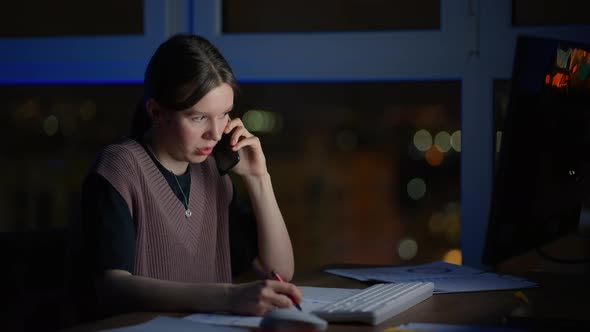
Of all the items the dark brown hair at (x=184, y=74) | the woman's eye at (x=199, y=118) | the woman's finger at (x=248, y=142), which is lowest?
the woman's finger at (x=248, y=142)

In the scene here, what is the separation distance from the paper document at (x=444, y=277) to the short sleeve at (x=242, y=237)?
20 centimetres

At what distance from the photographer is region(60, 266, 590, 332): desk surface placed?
125cm

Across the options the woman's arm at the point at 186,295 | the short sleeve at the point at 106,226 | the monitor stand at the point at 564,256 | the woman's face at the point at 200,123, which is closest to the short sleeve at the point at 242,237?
the woman's face at the point at 200,123

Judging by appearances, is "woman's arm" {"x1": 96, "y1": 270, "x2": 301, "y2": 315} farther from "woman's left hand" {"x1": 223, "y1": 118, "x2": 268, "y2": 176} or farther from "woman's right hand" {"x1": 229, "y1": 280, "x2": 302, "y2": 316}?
"woman's left hand" {"x1": 223, "y1": 118, "x2": 268, "y2": 176}

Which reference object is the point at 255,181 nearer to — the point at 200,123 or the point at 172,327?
the point at 200,123

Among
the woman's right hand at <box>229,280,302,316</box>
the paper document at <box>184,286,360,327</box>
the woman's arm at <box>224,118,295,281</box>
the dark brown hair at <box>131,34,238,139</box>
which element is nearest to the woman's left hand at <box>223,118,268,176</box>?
the woman's arm at <box>224,118,295,281</box>

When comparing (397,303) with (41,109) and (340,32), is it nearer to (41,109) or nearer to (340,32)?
(340,32)

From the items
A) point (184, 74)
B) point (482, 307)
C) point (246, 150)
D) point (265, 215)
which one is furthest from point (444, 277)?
point (184, 74)

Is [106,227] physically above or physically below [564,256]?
above

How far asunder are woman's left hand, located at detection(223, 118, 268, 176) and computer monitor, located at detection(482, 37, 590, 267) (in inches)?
24.6

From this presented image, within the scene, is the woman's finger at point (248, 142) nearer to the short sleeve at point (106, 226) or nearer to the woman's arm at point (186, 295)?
the short sleeve at point (106, 226)

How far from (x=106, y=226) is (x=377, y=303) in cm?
54

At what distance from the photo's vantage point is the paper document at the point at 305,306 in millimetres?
1228

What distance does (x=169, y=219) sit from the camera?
5.69 ft
